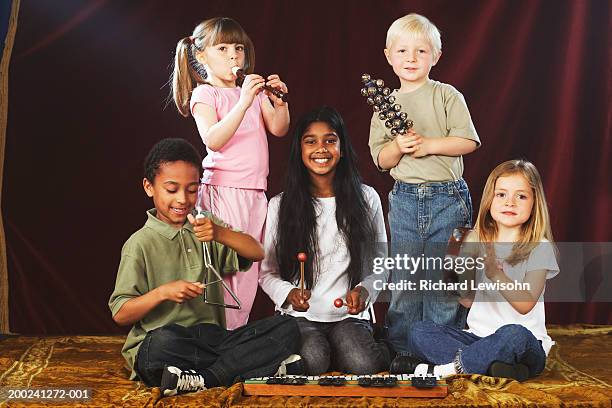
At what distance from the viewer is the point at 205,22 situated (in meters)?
3.03

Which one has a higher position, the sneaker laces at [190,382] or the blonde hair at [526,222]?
the blonde hair at [526,222]

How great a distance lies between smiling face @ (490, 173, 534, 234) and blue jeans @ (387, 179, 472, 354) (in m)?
0.18

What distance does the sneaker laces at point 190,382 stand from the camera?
2348mm

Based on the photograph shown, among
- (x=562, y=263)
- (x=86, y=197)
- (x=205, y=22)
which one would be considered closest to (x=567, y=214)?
(x=562, y=263)

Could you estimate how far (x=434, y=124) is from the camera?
2.87m

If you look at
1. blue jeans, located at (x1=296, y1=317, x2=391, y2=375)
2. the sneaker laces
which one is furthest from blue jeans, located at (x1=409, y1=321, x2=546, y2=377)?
the sneaker laces

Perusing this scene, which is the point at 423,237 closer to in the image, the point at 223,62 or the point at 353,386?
the point at 353,386

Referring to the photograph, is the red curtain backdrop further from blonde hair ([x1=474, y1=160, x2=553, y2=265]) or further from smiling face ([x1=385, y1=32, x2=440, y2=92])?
blonde hair ([x1=474, y1=160, x2=553, y2=265])

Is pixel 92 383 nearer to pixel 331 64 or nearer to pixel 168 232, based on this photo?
pixel 168 232

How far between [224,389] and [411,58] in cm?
115

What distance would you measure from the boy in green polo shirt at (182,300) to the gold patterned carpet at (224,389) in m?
0.09

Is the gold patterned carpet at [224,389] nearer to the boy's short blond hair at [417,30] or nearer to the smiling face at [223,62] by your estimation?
the smiling face at [223,62]

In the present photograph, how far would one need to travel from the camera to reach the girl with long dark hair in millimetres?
2693

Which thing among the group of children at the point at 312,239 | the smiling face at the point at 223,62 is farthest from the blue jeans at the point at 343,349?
the smiling face at the point at 223,62
